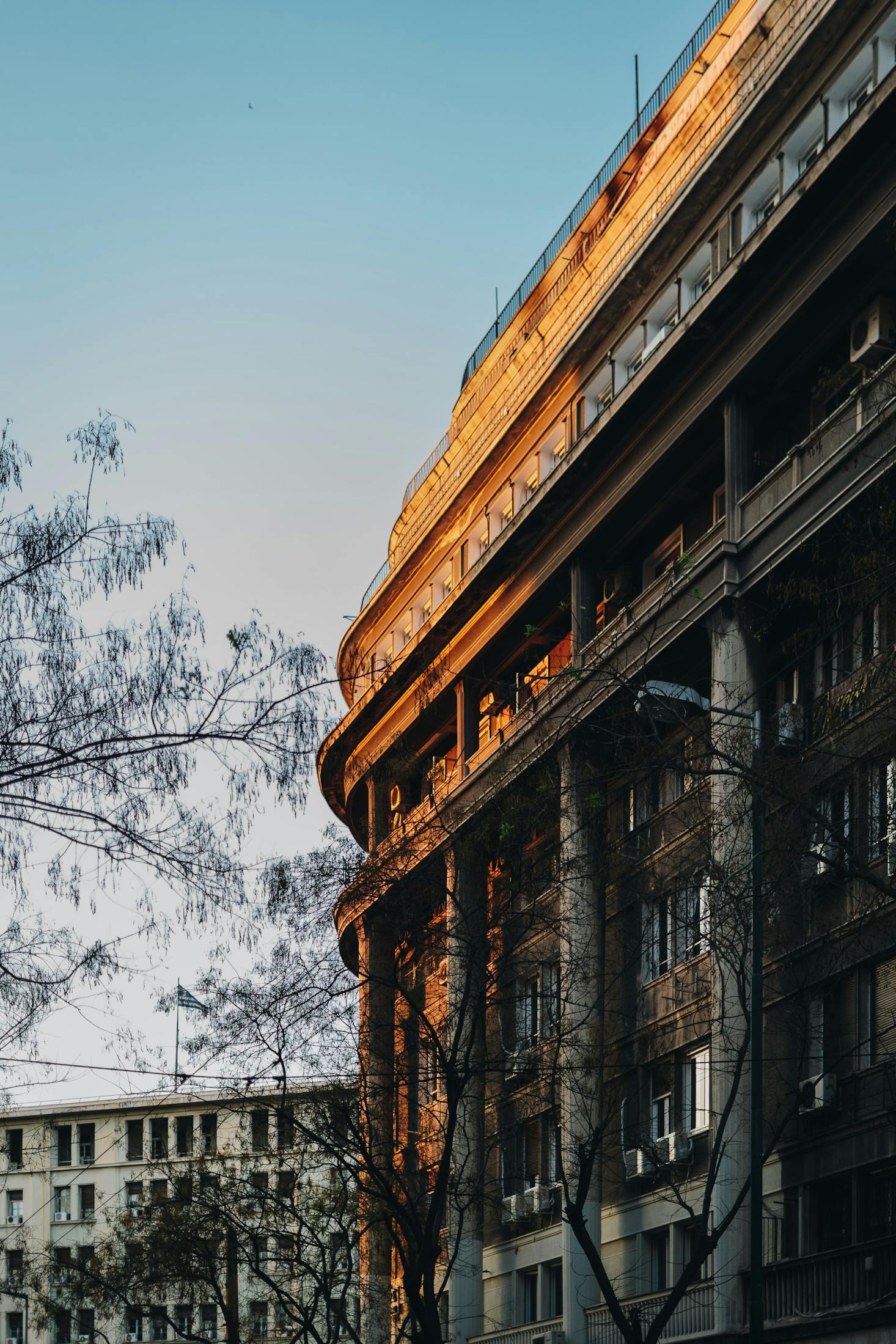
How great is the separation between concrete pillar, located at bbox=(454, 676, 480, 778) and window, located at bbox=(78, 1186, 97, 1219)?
5599 centimetres

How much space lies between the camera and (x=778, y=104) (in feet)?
103

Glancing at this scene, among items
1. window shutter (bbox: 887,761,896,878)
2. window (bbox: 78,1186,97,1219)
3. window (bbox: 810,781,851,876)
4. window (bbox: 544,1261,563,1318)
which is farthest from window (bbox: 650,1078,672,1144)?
window (bbox: 78,1186,97,1219)

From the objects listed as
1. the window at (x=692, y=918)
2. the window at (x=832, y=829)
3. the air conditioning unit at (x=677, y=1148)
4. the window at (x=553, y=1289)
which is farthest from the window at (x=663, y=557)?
the window at (x=553, y=1289)

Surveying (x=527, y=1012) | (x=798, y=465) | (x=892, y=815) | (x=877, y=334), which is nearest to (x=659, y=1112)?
(x=527, y=1012)

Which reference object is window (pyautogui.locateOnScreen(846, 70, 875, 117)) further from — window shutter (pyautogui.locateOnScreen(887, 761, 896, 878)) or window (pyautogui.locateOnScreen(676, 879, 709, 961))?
window (pyautogui.locateOnScreen(676, 879, 709, 961))

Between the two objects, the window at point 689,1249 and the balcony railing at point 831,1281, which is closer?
the balcony railing at point 831,1281

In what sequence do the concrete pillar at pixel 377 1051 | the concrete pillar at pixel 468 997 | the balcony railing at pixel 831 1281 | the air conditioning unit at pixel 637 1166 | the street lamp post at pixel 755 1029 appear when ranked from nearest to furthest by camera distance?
the street lamp post at pixel 755 1029, the balcony railing at pixel 831 1281, the concrete pillar at pixel 468 997, the concrete pillar at pixel 377 1051, the air conditioning unit at pixel 637 1166

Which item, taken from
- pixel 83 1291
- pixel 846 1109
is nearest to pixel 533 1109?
pixel 846 1109

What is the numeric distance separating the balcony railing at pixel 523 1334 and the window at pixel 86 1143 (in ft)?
184

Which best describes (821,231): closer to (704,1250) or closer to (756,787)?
(756,787)

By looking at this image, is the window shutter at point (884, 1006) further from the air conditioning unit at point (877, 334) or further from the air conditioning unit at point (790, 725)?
the air conditioning unit at point (877, 334)

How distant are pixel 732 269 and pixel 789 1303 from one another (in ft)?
55.5

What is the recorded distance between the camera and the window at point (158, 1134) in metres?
86.7

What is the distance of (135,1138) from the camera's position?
92.3 metres
